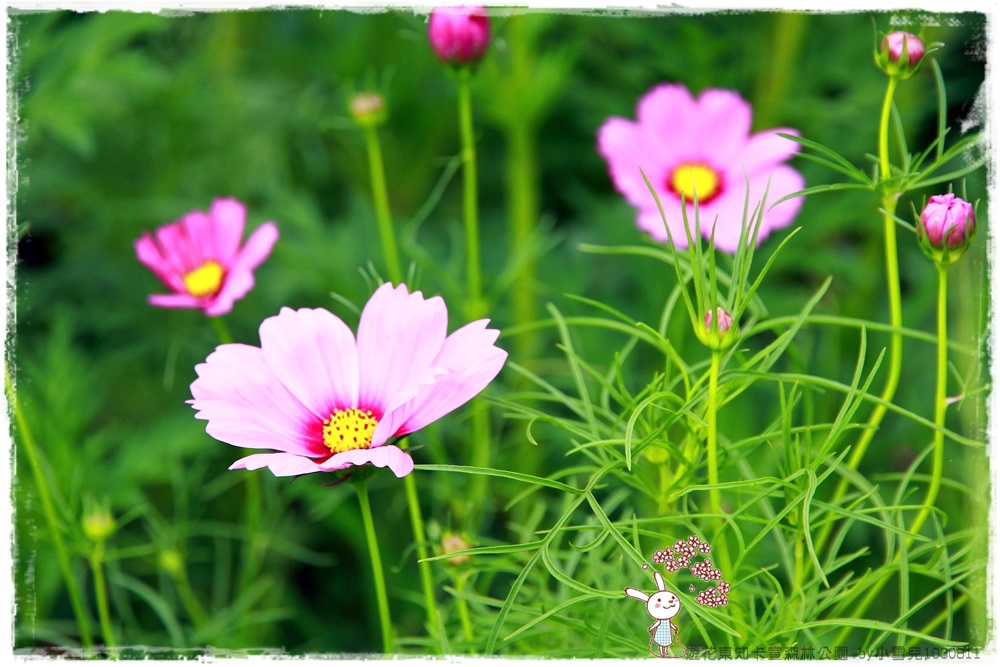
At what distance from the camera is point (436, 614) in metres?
0.59

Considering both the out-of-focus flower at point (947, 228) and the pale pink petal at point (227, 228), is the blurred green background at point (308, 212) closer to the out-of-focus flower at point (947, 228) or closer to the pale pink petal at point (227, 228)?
the pale pink petal at point (227, 228)

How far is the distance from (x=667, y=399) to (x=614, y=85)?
0.89 meters

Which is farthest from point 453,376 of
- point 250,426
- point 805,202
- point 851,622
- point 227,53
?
point 227,53

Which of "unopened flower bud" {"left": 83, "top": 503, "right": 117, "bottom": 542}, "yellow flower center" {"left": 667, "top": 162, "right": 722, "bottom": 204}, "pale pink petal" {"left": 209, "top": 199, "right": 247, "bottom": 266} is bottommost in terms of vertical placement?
"unopened flower bud" {"left": 83, "top": 503, "right": 117, "bottom": 542}

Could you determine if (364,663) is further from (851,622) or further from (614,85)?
(614,85)

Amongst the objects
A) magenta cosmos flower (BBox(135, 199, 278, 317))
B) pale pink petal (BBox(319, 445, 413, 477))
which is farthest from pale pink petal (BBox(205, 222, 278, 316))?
pale pink petal (BBox(319, 445, 413, 477))

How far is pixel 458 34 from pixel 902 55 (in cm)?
33

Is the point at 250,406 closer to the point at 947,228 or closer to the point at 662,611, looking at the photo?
the point at 662,611

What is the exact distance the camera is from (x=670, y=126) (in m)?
0.92

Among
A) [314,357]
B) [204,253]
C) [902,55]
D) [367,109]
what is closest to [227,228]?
[204,253]

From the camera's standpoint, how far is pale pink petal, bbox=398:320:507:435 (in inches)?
19.2

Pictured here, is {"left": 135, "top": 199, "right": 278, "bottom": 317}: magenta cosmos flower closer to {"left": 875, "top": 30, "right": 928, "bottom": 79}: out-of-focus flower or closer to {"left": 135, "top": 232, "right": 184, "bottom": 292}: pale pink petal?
{"left": 135, "top": 232, "right": 184, "bottom": 292}: pale pink petal

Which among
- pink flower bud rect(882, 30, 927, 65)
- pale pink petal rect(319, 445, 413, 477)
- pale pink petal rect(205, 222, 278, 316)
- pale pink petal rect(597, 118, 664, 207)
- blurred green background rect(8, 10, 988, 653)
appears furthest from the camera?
blurred green background rect(8, 10, 988, 653)

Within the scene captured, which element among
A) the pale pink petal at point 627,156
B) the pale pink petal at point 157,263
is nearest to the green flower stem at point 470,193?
the pale pink petal at point 627,156
